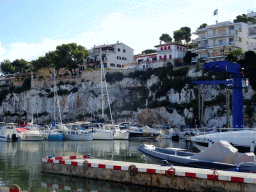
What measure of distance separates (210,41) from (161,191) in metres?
61.6

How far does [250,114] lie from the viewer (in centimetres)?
5422

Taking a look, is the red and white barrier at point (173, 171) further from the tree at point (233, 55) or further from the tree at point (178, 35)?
the tree at point (178, 35)

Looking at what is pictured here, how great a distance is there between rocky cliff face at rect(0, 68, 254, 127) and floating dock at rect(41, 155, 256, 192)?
4396cm

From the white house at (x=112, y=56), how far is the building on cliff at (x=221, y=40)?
89.4 feet

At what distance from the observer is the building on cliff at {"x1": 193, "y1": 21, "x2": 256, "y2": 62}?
224 ft

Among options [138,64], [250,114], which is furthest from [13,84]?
[250,114]

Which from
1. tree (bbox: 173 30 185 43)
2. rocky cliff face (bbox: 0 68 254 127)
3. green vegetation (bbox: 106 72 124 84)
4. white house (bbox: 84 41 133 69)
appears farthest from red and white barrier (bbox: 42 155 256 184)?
tree (bbox: 173 30 185 43)

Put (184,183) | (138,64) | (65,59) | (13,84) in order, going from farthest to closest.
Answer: (13,84) → (65,59) → (138,64) → (184,183)

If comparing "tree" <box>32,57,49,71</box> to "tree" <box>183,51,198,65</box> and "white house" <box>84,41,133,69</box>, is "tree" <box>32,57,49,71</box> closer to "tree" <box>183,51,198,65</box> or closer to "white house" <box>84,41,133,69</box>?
"white house" <box>84,41,133,69</box>

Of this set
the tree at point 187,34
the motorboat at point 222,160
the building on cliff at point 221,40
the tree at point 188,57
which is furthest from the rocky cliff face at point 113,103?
the motorboat at point 222,160

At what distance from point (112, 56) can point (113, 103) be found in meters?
18.5

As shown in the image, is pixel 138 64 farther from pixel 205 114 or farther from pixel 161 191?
pixel 161 191

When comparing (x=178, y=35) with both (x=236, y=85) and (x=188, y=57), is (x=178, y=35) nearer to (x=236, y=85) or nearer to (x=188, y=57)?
(x=188, y=57)

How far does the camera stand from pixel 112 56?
9012cm
